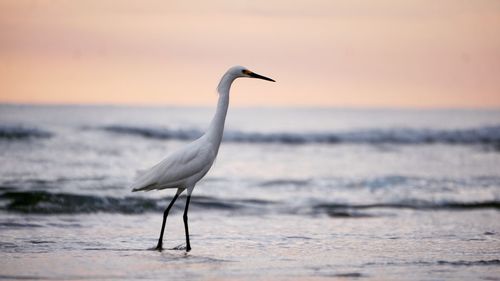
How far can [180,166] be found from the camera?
8125mm

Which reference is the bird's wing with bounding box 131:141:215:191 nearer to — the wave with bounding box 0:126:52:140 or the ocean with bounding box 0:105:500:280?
the ocean with bounding box 0:105:500:280

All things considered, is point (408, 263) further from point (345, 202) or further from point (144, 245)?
point (345, 202)

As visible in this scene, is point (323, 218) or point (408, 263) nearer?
point (408, 263)

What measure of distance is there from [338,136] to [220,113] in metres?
22.6

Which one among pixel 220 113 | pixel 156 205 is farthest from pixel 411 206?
pixel 220 113

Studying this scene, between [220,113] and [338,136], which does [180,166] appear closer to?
[220,113]

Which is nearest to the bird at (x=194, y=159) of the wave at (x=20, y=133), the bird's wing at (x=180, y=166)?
the bird's wing at (x=180, y=166)

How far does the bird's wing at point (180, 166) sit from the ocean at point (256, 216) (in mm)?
707

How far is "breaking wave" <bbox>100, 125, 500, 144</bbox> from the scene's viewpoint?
96.9 feet

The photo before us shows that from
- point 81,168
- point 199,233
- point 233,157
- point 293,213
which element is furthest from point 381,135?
point 199,233

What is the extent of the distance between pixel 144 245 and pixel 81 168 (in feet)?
29.0

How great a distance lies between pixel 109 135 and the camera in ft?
93.0

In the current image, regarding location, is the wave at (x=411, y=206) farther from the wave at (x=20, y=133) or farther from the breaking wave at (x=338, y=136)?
the breaking wave at (x=338, y=136)

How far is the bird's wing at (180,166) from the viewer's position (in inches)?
320
